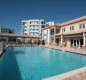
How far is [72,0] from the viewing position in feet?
80.3

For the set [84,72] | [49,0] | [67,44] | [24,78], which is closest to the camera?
[84,72]

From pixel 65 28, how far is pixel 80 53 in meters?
16.6

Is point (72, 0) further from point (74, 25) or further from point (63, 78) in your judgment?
point (63, 78)

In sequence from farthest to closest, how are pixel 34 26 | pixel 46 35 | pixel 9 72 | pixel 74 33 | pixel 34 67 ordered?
pixel 34 26 < pixel 46 35 < pixel 74 33 < pixel 34 67 < pixel 9 72

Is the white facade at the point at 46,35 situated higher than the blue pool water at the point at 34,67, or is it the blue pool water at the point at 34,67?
the white facade at the point at 46,35

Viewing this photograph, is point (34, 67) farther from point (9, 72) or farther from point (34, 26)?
point (34, 26)

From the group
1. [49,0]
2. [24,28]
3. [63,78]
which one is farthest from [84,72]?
[24,28]

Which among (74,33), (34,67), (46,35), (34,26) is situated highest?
(34,26)

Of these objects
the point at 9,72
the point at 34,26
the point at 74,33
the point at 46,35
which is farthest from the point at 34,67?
the point at 34,26

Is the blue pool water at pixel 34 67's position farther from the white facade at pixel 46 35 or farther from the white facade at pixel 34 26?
the white facade at pixel 34 26

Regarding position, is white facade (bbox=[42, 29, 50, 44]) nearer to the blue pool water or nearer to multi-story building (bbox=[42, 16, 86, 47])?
multi-story building (bbox=[42, 16, 86, 47])

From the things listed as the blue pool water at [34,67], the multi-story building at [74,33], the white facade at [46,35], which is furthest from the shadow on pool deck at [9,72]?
the white facade at [46,35]

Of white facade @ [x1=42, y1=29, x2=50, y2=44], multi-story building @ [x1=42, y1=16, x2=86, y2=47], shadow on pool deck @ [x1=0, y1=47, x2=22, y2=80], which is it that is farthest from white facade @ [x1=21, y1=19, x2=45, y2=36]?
shadow on pool deck @ [x1=0, y1=47, x2=22, y2=80]

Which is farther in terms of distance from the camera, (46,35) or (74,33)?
(46,35)
